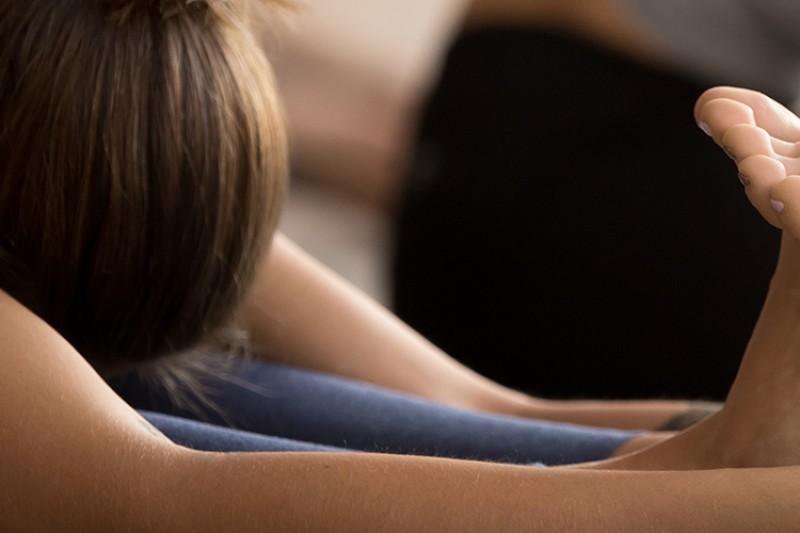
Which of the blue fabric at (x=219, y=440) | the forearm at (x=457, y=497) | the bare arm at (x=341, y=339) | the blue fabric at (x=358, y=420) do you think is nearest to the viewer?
the forearm at (x=457, y=497)

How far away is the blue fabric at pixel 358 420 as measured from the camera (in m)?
0.77

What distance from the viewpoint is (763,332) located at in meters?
0.61

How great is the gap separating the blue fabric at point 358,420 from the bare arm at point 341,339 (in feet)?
0.20

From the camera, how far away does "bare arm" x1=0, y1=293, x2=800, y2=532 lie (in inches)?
19.6

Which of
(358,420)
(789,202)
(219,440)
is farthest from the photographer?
(358,420)

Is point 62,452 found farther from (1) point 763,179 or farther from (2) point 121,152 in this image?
(1) point 763,179

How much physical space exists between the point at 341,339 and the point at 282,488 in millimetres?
448

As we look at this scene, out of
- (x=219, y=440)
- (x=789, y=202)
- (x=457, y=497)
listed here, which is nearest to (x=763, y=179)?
(x=789, y=202)

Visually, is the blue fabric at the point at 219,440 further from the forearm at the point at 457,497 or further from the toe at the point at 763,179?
the toe at the point at 763,179

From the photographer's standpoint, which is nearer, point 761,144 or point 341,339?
point 761,144

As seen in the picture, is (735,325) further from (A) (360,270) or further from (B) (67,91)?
(A) (360,270)

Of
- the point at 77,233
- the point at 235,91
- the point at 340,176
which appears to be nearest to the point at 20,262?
the point at 77,233

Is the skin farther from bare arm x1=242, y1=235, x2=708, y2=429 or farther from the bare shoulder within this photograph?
bare arm x1=242, y1=235, x2=708, y2=429

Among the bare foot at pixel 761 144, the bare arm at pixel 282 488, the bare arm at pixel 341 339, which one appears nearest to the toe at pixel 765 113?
the bare foot at pixel 761 144
